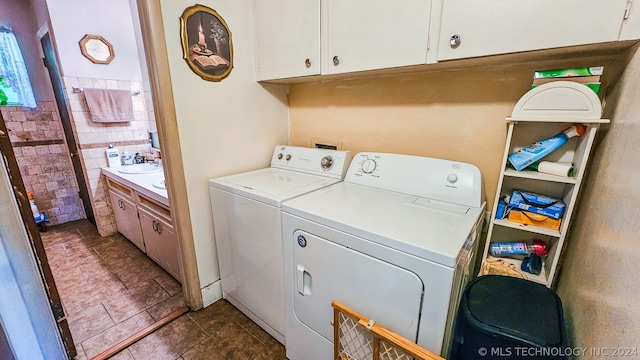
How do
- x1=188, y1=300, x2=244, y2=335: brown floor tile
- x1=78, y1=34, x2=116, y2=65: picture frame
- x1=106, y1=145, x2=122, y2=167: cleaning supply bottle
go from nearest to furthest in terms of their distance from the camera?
x1=188, y1=300, x2=244, y2=335: brown floor tile, x1=78, y1=34, x2=116, y2=65: picture frame, x1=106, y1=145, x2=122, y2=167: cleaning supply bottle

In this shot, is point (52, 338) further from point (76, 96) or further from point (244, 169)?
point (76, 96)

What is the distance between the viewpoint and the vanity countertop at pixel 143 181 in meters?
1.81


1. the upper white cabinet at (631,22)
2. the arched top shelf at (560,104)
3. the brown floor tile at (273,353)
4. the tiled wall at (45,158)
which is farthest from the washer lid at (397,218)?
the tiled wall at (45,158)

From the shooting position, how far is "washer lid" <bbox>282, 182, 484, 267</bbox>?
0.84 metres

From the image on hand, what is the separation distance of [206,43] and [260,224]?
1121 mm

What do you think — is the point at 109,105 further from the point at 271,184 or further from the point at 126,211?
the point at 271,184

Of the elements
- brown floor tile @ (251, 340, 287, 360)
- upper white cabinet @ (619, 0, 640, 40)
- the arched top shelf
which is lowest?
brown floor tile @ (251, 340, 287, 360)

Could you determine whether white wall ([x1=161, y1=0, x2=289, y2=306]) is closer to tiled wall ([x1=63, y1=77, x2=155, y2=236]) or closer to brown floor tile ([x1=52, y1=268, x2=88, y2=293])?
brown floor tile ([x1=52, y1=268, x2=88, y2=293])

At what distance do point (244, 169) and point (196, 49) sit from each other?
0.80m

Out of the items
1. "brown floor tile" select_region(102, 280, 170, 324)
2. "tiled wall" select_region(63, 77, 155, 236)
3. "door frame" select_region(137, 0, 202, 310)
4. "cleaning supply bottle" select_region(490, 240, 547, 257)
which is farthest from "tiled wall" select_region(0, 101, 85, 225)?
"cleaning supply bottle" select_region(490, 240, 547, 257)

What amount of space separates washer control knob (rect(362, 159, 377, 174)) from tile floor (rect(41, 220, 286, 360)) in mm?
1160

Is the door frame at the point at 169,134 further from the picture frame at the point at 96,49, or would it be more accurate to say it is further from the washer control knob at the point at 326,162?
the picture frame at the point at 96,49

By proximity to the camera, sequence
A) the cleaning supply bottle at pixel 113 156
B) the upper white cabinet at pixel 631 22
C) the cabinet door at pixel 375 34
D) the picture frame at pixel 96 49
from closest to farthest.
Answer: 1. the upper white cabinet at pixel 631 22
2. the cabinet door at pixel 375 34
3. the picture frame at pixel 96 49
4. the cleaning supply bottle at pixel 113 156

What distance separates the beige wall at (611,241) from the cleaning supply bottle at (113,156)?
3.66 meters
